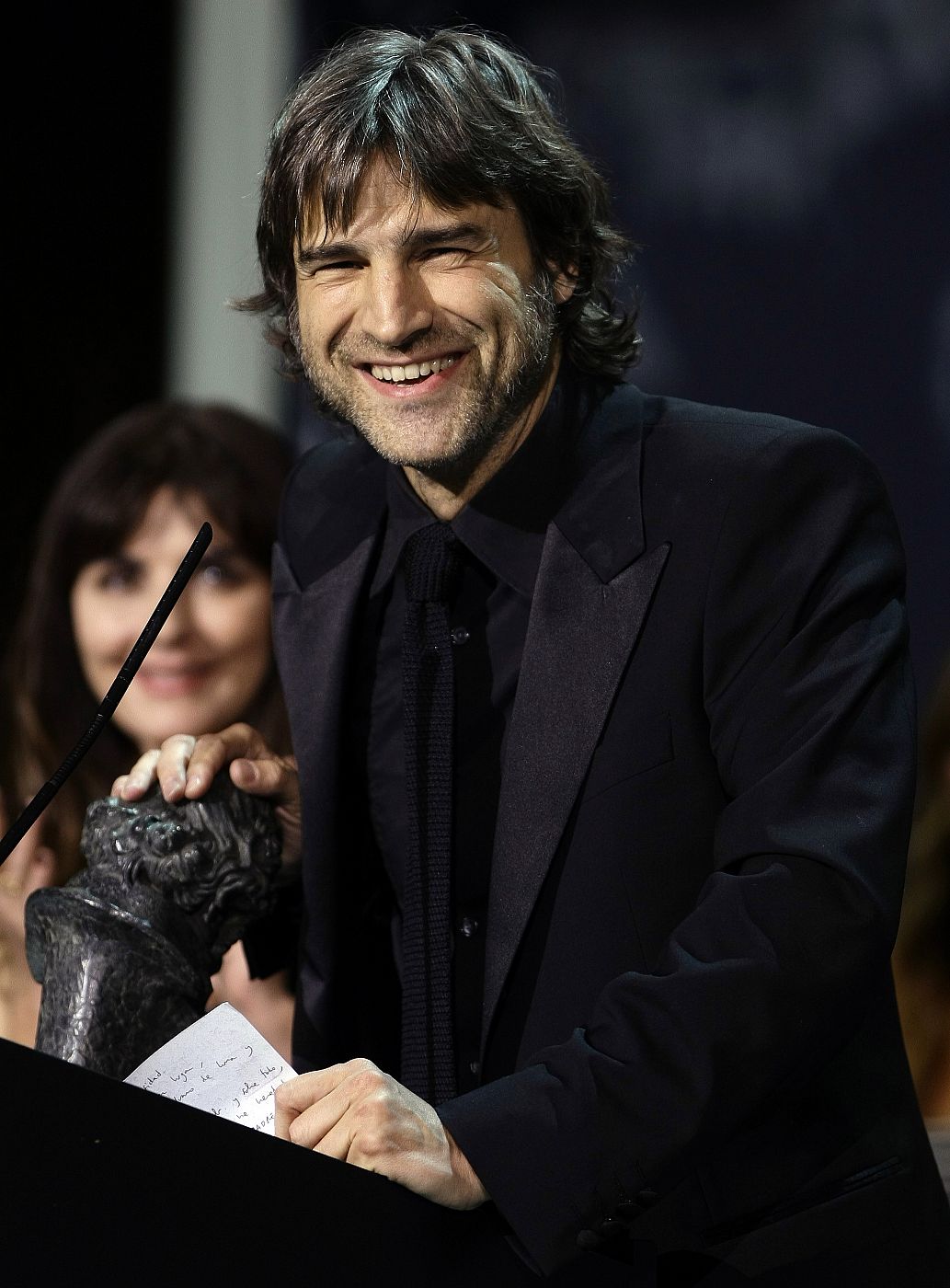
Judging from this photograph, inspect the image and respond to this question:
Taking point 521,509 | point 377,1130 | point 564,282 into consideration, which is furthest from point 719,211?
point 377,1130

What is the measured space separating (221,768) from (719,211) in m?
2.54

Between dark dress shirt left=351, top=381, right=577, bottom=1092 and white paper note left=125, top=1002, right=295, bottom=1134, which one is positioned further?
dark dress shirt left=351, top=381, right=577, bottom=1092

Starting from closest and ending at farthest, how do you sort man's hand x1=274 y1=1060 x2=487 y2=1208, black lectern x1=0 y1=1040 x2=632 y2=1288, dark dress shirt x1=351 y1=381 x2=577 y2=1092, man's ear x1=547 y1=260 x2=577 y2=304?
1. black lectern x1=0 y1=1040 x2=632 y2=1288
2. man's hand x1=274 y1=1060 x2=487 y2=1208
3. dark dress shirt x1=351 y1=381 x2=577 y2=1092
4. man's ear x1=547 y1=260 x2=577 y2=304

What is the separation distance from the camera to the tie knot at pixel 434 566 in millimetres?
1602

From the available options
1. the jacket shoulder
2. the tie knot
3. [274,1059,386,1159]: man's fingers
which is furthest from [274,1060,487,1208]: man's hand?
the jacket shoulder

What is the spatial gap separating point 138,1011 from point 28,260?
2897 millimetres

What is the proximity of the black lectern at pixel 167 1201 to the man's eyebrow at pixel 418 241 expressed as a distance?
0.76m

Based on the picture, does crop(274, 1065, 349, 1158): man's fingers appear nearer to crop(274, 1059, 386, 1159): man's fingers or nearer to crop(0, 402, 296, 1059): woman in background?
crop(274, 1059, 386, 1159): man's fingers

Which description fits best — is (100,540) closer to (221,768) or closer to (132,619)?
(132,619)

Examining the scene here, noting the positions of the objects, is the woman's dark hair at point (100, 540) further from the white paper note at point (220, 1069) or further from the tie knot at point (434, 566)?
the white paper note at point (220, 1069)

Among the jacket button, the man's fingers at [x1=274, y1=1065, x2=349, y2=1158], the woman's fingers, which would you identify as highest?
the woman's fingers

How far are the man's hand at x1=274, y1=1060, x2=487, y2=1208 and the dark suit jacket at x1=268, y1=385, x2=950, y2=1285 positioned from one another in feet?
0.08

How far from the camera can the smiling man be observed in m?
1.20

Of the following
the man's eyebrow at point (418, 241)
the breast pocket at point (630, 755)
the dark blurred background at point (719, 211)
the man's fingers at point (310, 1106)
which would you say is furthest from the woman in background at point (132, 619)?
the man's fingers at point (310, 1106)
